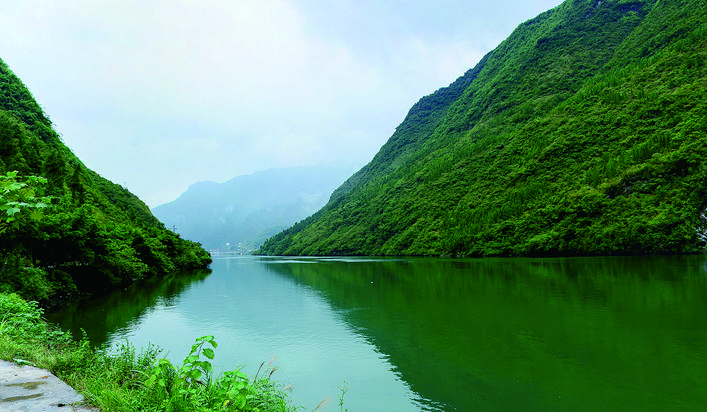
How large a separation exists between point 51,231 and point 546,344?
1328 inches

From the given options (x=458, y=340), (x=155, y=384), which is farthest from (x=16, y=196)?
(x=458, y=340)

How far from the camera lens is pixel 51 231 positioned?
2977cm

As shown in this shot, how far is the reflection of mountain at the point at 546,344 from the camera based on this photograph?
13406 millimetres

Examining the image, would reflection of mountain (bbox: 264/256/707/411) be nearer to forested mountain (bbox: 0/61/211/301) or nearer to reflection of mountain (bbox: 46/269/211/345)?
forested mountain (bbox: 0/61/211/301)

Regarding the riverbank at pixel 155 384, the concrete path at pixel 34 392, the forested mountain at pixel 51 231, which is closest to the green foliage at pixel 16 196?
the forested mountain at pixel 51 231

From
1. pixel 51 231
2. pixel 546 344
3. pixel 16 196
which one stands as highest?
pixel 51 231

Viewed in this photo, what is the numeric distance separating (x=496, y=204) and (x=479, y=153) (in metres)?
44.6

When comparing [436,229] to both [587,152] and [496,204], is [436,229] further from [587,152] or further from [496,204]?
[587,152]

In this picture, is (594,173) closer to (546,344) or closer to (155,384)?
(546,344)

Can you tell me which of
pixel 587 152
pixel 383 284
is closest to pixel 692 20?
pixel 587 152

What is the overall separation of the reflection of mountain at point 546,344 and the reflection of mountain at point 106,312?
1508cm

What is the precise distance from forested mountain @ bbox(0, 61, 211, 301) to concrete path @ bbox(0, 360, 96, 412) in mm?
2717

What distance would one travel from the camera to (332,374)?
1650 centimetres

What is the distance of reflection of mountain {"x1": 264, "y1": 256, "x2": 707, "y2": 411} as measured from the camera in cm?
1341
